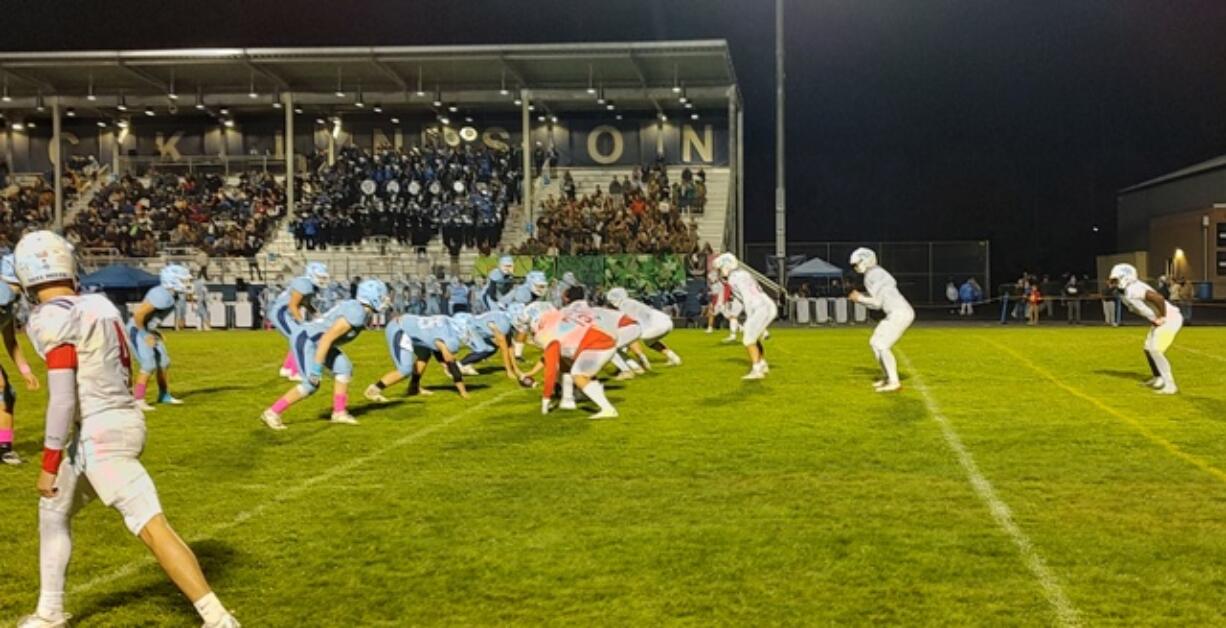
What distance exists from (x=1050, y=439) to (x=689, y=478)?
160 inches

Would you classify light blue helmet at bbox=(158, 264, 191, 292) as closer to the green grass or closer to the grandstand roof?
the green grass

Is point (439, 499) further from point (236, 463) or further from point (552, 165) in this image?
point (552, 165)

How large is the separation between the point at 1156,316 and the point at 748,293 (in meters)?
5.69

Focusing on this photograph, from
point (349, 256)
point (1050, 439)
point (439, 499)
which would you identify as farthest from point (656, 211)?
point (439, 499)

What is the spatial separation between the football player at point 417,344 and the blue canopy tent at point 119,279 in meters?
23.7

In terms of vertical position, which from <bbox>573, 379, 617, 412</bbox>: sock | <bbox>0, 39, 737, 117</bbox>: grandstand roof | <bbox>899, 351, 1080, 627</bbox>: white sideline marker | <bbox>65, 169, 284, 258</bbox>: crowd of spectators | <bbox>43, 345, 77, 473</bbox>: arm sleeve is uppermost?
<bbox>0, 39, 737, 117</bbox>: grandstand roof

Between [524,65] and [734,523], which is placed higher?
[524,65]

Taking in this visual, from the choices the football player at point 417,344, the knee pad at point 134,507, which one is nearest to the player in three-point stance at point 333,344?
the football player at point 417,344

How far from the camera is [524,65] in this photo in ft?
138

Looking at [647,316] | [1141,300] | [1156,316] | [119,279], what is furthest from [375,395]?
[119,279]

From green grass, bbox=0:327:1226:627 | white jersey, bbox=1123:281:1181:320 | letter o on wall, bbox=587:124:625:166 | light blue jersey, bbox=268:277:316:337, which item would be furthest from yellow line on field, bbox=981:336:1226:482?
letter o on wall, bbox=587:124:625:166

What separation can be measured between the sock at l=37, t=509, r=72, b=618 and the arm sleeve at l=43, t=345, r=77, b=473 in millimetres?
354

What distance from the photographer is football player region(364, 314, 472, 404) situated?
45.9ft

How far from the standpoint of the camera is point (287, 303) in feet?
49.0
